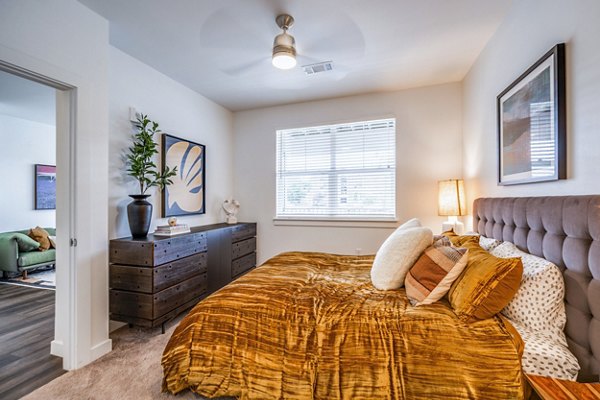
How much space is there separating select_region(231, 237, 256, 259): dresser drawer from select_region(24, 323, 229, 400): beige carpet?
1.44m

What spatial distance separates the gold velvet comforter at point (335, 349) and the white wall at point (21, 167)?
5.17 m

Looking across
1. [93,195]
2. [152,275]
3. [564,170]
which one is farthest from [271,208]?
[564,170]

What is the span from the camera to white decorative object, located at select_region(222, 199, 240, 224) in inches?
161

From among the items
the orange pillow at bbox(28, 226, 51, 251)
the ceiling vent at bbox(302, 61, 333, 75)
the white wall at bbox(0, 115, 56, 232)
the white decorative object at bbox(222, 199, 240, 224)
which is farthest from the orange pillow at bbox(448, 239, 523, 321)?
the white wall at bbox(0, 115, 56, 232)

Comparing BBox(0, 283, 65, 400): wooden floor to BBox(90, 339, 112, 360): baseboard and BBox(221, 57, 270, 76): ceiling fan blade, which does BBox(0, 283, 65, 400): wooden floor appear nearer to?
BBox(90, 339, 112, 360): baseboard

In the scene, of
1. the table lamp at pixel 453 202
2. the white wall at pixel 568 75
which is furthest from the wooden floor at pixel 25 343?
the table lamp at pixel 453 202

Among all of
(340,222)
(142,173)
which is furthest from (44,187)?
(340,222)

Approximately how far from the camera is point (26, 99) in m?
3.83

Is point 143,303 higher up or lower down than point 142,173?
lower down

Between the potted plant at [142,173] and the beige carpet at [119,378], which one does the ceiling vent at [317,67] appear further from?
the beige carpet at [119,378]

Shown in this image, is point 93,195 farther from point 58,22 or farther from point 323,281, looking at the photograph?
point 323,281

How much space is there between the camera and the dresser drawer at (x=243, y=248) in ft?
12.0

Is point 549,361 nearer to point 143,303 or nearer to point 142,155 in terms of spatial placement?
point 143,303

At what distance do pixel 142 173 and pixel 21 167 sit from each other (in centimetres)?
402
